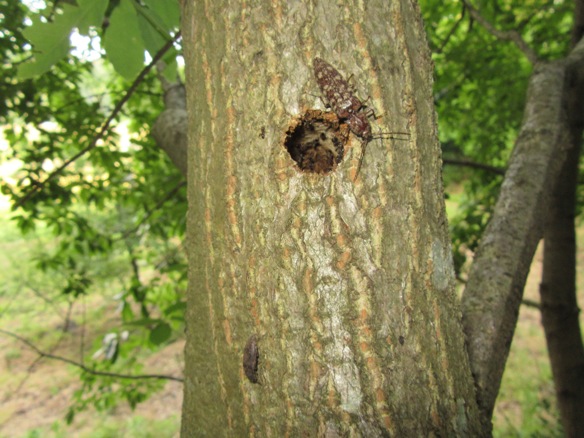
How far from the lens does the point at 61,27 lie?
1.18 meters

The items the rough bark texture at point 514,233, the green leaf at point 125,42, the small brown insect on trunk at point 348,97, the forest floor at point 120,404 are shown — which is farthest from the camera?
the forest floor at point 120,404

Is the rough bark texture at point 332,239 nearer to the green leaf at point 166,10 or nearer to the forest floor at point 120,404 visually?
the green leaf at point 166,10

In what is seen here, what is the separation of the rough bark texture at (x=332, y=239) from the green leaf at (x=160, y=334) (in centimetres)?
117

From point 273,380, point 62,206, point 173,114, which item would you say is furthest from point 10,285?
point 273,380

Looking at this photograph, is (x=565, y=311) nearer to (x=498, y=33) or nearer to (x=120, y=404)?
(x=498, y=33)

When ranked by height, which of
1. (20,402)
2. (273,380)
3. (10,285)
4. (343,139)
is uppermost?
(343,139)

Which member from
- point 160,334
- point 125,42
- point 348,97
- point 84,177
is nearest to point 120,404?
point 84,177

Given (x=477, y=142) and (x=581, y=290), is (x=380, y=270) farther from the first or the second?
(x=581, y=290)

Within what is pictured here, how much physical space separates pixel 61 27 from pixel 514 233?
5.10 feet

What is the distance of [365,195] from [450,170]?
1321 cm

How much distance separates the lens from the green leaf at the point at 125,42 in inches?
49.8

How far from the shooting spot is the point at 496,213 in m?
1.33

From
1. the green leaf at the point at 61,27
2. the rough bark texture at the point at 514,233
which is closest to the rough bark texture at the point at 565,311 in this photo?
the rough bark texture at the point at 514,233

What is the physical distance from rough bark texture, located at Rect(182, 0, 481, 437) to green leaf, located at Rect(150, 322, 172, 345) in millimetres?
1175
